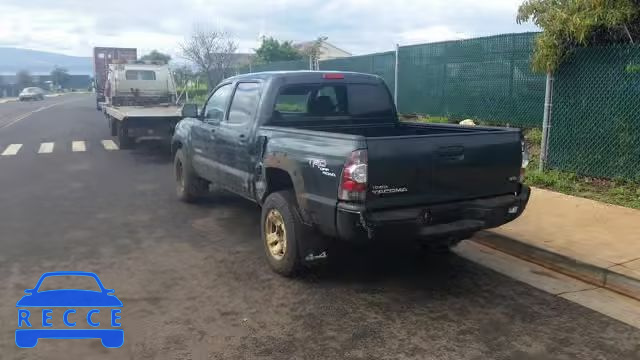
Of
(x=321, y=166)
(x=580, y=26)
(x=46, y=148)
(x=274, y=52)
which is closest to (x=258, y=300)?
(x=321, y=166)

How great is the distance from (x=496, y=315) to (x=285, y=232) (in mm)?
1861

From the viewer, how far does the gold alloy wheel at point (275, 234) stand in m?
5.23

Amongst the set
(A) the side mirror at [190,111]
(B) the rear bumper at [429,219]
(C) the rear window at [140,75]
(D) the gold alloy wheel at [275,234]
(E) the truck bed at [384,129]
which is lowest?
(D) the gold alloy wheel at [275,234]

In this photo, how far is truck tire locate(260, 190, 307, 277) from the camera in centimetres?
496

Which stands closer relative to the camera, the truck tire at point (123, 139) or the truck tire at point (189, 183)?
the truck tire at point (189, 183)

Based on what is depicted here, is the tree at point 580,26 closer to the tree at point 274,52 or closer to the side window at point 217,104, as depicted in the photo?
the side window at point 217,104

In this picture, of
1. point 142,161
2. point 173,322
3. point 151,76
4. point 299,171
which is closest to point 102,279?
point 173,322

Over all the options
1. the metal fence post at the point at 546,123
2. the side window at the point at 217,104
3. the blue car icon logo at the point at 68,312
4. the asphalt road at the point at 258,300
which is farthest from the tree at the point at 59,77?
the blue car icon logo at the point at 68,312

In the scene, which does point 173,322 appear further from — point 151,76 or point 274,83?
point 151,76

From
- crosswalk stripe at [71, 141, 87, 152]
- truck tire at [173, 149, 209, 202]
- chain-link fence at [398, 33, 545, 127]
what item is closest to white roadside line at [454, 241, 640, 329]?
truck tire at [173, 149, 209, 202]

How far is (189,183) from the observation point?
26.7ft

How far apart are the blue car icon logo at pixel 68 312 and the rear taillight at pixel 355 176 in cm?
190

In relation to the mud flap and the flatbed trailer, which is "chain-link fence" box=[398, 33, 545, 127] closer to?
the flatbed trailer

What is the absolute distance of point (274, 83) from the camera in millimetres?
5828
